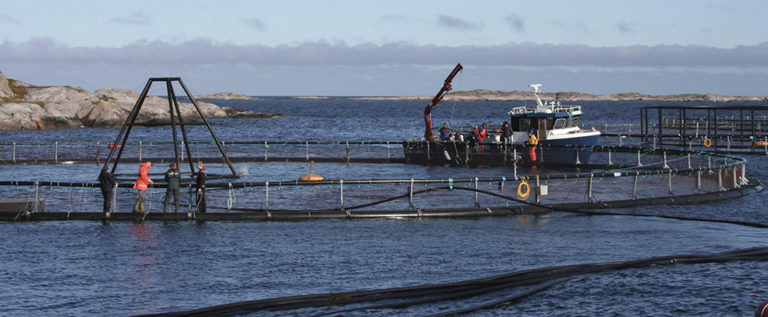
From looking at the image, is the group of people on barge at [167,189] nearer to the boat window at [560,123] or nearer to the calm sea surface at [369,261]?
the calm sea surface at [369,261]

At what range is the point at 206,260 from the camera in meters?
22.0

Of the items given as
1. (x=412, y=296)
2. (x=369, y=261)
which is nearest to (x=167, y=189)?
(x=369, y=261)

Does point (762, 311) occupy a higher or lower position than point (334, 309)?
higher

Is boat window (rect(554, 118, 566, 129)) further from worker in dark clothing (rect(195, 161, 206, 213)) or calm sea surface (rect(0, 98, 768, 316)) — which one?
worker in dark clothing (rect(195, 161, 206, 213))

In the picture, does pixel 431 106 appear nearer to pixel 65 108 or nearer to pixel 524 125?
pixel 524 125

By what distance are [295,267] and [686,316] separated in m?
9.27

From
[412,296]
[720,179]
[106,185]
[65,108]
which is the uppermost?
[65,108]

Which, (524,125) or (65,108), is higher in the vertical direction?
(65,108)

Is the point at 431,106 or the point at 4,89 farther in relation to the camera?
the point at 4,89

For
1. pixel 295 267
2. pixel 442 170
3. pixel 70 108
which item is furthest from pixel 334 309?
pixel 70 108

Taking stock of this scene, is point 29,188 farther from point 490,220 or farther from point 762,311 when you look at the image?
point 762,311

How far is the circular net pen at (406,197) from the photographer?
94.4 feet

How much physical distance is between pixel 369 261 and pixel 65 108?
108 meters

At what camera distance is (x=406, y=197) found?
112ft
